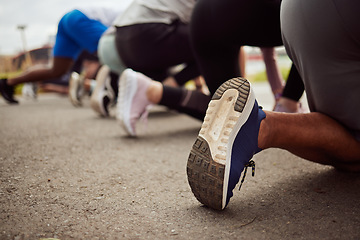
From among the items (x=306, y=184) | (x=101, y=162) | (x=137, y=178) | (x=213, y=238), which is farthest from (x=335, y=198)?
(x=101, y=162)

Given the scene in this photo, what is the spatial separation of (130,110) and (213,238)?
45.2 inches

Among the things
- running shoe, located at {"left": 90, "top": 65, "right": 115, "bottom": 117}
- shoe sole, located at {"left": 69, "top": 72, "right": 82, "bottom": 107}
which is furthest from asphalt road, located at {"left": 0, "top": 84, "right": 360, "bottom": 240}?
shoe sole, located at {"left": 69, "top": 72, "right": 82, "bottom": 107}

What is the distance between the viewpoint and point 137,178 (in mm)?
1141

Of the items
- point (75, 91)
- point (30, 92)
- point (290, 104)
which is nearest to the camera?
point (290, 104)

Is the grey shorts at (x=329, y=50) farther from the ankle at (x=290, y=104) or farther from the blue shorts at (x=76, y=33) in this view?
the blue shorts at (x=76, y=33)

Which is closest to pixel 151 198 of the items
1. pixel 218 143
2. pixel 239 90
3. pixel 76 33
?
pixel 218 143

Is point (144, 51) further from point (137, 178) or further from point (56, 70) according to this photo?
point (56, 70)

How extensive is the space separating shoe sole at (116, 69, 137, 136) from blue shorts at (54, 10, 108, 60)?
1258 mm

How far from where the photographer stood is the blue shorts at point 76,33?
108 inches

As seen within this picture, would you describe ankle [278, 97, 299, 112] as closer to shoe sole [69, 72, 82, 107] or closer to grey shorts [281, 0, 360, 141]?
grey shorts [281, 0, 360, 141]

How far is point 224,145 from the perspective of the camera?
793mm

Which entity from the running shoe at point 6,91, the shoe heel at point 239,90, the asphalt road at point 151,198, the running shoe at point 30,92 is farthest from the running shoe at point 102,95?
the running shoe at point 30,92

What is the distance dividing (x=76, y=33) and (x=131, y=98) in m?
1.41

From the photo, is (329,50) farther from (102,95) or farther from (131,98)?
(102,95)
